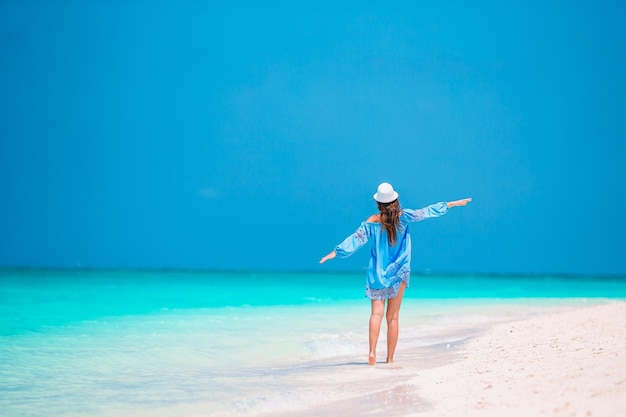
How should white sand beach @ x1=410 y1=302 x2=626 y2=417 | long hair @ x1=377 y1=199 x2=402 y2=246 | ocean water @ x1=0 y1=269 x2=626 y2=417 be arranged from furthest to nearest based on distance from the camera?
1. long hair @ x1=377 y1=199 x2=402 y2=246
2. ocean water @ x1=0 y1=269 x2=626 y2=417
3. white sand beach @ x1=410 y1=302 x2=626 y2=417

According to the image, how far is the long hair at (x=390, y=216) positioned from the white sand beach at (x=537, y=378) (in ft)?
3.20

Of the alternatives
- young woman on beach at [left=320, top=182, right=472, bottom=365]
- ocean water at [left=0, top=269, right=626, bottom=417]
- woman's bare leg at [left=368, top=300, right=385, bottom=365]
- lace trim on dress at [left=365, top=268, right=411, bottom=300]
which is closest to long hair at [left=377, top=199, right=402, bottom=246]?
young woman on beach at [left=320, top=182, right=472, bottom=365]

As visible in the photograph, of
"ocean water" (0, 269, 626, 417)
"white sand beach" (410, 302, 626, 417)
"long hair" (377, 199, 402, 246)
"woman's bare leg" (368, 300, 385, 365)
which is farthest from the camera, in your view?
"woman's bare leg" (368, 300, 385, 365)

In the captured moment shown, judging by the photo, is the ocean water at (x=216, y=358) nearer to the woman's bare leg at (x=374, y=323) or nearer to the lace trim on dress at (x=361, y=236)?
the woman's bare leg at (x=374, y=323)

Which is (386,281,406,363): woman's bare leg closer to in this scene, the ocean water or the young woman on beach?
→ the young woman on beach

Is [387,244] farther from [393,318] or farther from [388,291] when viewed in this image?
[393,318]

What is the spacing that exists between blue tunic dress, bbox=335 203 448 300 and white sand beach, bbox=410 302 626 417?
2.24 ft

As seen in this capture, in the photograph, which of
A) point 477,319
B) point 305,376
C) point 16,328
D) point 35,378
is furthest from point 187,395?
point 477,319

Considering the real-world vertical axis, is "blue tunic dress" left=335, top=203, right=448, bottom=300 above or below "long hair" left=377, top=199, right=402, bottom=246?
below

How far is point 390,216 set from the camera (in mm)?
4656

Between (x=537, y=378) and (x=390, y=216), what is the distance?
60.8 inches

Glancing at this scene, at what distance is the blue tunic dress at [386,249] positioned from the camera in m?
4.69

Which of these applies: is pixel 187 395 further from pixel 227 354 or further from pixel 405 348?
pixel 405 348

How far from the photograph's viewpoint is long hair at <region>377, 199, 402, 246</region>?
4645 mm
